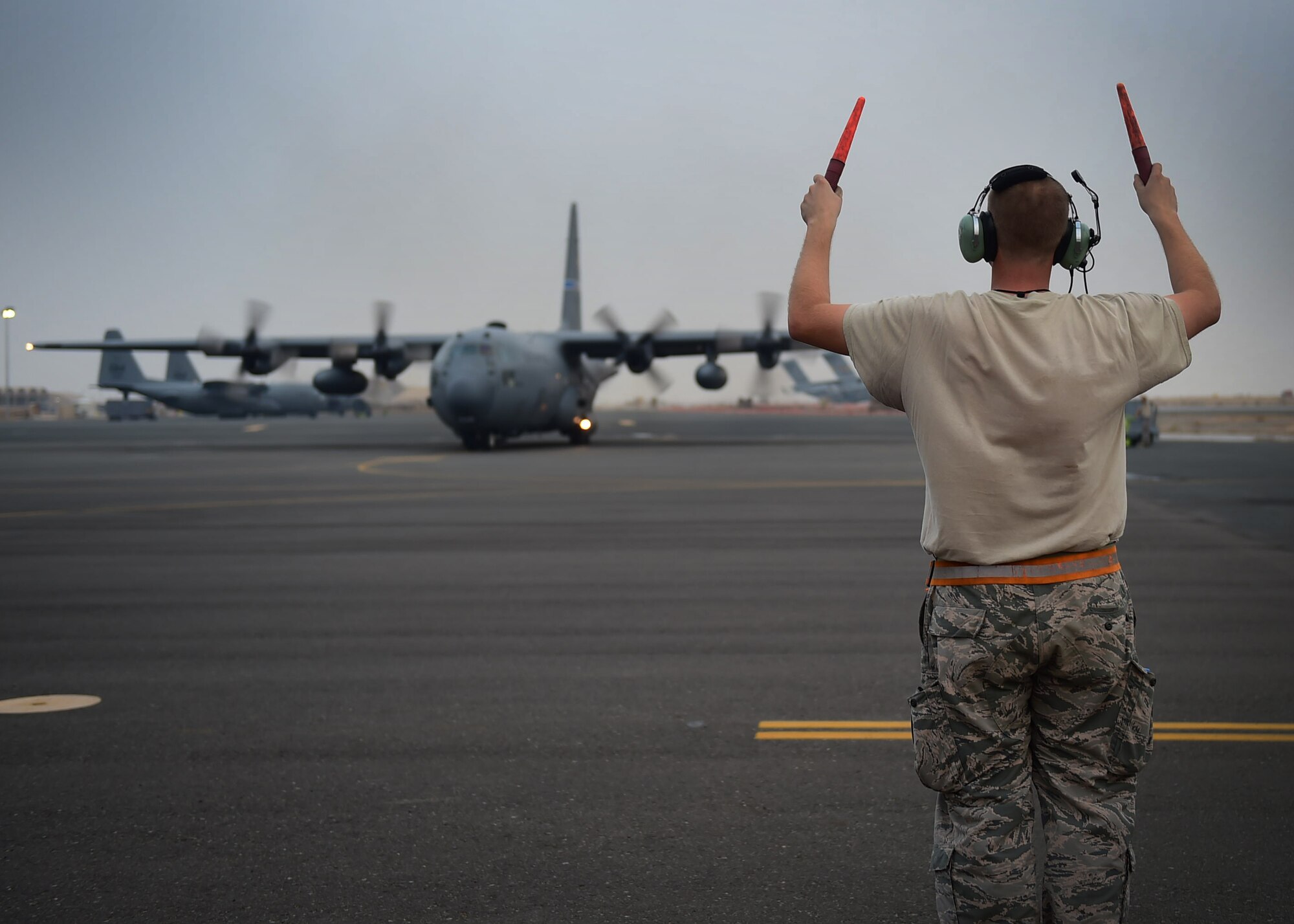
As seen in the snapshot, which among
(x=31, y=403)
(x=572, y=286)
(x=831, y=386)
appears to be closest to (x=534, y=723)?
(x=572, y=286)

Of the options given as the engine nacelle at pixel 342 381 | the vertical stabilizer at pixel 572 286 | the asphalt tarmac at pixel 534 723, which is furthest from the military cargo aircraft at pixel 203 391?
the asphalt tarmac at pixel 534 723

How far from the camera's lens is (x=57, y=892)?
3.72 m

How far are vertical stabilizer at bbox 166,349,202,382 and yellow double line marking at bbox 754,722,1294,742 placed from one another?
288 feet

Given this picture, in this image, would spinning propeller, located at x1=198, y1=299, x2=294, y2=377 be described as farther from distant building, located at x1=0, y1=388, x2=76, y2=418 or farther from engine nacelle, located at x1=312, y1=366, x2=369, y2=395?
distant building, located at x1=0, y1=388, x2=76, y2=418

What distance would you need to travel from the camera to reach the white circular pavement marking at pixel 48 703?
A: 5.95 meters

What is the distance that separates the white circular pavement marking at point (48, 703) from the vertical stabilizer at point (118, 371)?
79586 millimetres

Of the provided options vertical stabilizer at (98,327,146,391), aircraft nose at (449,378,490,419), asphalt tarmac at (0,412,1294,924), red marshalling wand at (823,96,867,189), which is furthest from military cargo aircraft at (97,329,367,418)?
red marshalling wand at (823,96,867,189)

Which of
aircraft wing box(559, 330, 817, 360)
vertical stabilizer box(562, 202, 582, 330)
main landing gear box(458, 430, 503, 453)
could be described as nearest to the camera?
main landing gear box(458, 430, 503, 453)

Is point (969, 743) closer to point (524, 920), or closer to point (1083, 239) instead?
point (1083, 239)

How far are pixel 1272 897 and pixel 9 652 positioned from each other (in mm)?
7043

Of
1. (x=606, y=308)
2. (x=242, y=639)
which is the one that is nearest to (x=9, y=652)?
(x=242, y=639)

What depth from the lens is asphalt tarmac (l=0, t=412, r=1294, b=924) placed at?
3789mm

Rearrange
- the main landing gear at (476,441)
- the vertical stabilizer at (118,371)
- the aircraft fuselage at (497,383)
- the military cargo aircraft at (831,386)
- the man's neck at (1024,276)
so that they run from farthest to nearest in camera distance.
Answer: the military cargo aircraft at (831,386) → the vertical stabilizer at (118,371) → the main landing gear at (476,441) → the aircraft fuselage at (497,383) → the man's neck at (1024,276)

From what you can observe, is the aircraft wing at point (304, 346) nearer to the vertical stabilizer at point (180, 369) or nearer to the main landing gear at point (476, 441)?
the main landing gear at point (476, 441)
